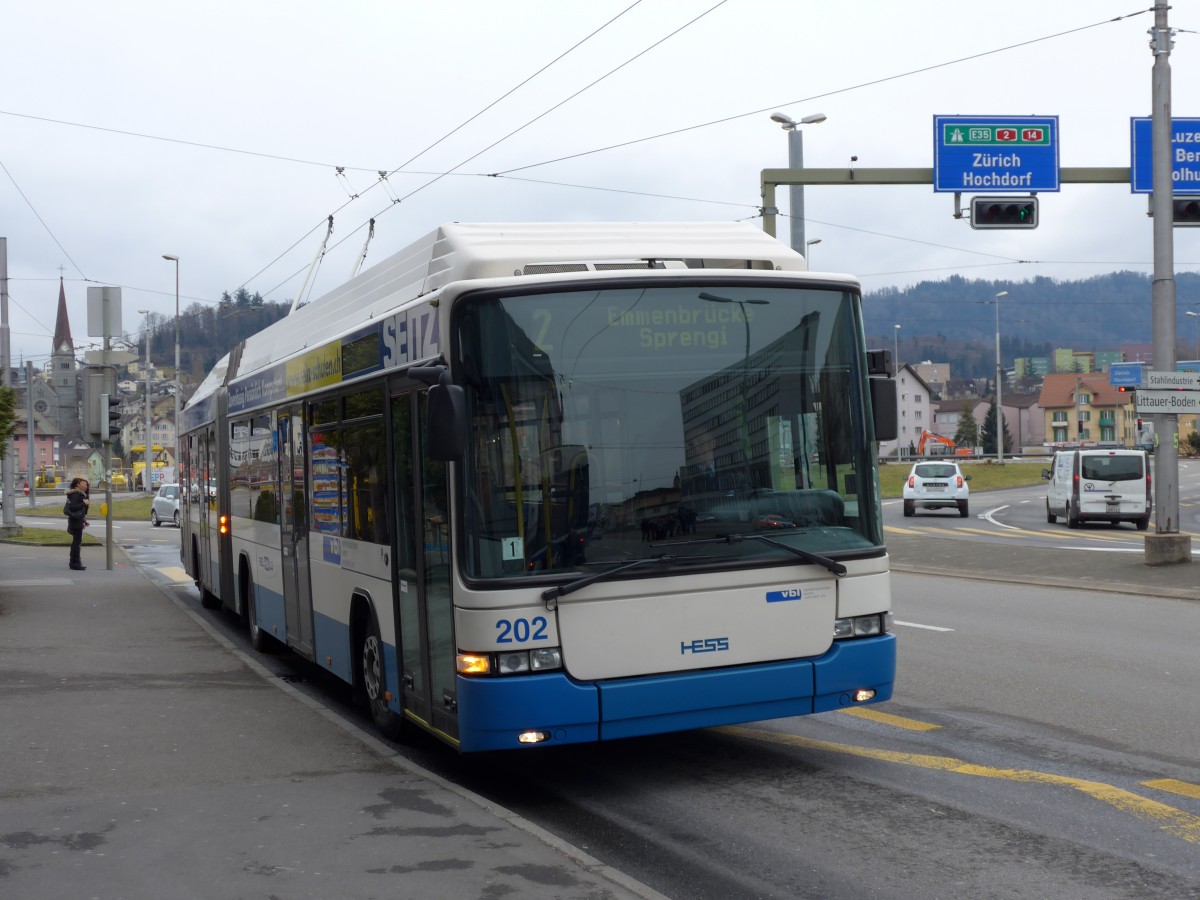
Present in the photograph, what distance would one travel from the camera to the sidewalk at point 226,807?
212 inches

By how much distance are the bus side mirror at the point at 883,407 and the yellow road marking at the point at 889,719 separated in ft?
6.92

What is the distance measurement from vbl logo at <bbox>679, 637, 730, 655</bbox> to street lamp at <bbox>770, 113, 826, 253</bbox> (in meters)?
16.8

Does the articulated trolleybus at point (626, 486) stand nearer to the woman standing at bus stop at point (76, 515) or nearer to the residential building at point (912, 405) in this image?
the woman standing at bus stop at point (76, 515)

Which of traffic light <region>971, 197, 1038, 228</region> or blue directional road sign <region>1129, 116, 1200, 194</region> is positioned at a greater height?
blue directional road sign <region>1129, 116, 1200, 194</region>

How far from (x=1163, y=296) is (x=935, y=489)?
24.1 meters

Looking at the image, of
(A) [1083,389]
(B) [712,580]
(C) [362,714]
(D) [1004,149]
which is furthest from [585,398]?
(A) [1083,389]

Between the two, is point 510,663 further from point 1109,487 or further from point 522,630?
point 1109,487

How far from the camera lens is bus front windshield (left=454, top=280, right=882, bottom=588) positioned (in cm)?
671

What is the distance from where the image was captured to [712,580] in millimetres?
6961

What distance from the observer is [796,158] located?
2336 centimetres

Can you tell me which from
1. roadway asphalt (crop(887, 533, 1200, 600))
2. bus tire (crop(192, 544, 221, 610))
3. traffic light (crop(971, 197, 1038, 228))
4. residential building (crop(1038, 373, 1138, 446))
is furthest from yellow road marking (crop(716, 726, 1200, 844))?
residential building (crop(1038, 373, 1138, 446))

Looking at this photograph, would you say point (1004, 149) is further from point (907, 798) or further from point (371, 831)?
point (371, 831)

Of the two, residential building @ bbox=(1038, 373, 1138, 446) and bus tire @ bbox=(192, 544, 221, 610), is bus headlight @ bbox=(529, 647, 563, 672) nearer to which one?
bus tire @ bbox=(192, 544, 221, 610)

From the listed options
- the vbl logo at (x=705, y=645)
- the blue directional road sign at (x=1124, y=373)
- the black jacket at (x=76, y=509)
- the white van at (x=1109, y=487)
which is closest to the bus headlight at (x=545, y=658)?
the vbl logo at (x=705, y=645)
